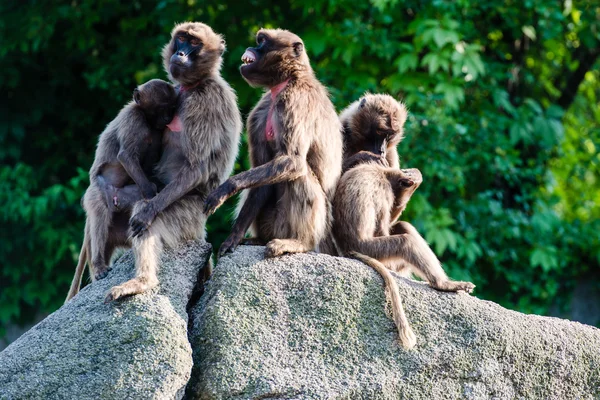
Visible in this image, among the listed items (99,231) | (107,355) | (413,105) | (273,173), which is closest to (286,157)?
(273,173)

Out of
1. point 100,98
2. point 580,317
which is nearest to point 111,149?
point 100,98

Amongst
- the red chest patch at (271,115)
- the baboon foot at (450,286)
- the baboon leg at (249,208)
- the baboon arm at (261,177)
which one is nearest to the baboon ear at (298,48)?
the red chest patch at (271,115)

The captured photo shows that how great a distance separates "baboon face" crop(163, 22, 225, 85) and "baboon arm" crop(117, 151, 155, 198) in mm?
559

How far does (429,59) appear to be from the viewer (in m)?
8.66

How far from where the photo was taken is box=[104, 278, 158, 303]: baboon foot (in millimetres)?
4586

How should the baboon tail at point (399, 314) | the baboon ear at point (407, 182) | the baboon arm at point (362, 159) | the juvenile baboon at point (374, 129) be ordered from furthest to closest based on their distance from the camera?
the juvenile baboon at point (374, 129)
the baboon arm at point (362, 159)
the baboon ear at point (407, 182)
the baboon tail at point (399, 314)

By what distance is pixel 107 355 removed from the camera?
4.47m

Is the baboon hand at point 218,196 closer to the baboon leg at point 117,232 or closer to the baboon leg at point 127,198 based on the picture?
the baboon leg at point 127,198

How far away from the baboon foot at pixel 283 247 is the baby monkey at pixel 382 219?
1.12 ft

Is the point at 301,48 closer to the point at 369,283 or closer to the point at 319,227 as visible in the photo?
the point at 319,227

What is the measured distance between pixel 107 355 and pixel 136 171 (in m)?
1.24

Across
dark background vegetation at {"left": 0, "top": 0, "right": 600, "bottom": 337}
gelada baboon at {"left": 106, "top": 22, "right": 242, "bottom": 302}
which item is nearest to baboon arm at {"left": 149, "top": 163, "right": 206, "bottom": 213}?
gelada baboon at {"left": 106, "top": 22, "right": 242, "bottom": 302}

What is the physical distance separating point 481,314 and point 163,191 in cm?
195

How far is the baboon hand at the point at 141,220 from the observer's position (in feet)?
16.1
